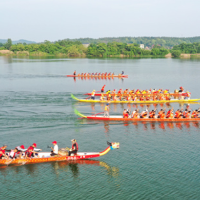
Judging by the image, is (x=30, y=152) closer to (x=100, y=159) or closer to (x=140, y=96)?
(x=100, y=159)

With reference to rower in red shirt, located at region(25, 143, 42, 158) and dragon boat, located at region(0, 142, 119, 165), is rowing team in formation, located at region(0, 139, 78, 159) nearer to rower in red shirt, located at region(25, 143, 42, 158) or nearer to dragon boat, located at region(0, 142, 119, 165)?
rower in red shirt, located at region(25, 143, 42, 158)

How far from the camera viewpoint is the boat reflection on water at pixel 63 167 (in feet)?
59.7

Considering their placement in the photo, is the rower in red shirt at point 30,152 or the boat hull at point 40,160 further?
the rower in red shirt at point 30,152

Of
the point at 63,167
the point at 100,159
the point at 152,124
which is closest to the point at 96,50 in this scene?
the point at 152,124

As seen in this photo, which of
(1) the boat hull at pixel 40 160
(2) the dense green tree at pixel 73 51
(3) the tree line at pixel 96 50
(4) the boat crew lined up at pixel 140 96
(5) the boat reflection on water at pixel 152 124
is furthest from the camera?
(2) the dense green tree at pixel 73 51

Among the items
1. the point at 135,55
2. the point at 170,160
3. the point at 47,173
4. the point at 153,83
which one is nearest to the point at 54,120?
the point at 47,173

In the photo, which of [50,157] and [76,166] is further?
[50,157]

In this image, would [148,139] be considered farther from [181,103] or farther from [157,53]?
[157,53]

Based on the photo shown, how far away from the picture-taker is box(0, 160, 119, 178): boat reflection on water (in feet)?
59.7

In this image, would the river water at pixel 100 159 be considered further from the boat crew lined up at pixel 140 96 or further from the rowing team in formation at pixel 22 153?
the boat crew lined up at pixel 140 96

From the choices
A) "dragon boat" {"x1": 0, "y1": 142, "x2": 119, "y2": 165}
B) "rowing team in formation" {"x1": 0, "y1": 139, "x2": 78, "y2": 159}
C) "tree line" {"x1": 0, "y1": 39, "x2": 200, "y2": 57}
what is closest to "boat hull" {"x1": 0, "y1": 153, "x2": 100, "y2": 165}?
"dragon boat" {"x1": 0, "y1": 142, "x2": 119, "y2": 165}

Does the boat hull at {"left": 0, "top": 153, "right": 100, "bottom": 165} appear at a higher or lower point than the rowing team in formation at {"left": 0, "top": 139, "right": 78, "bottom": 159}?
lower

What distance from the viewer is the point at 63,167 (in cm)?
1892

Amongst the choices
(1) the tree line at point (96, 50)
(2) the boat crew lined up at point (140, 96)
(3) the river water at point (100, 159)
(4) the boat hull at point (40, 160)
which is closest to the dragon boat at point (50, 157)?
(4) the boat hull at point (40, 160)
